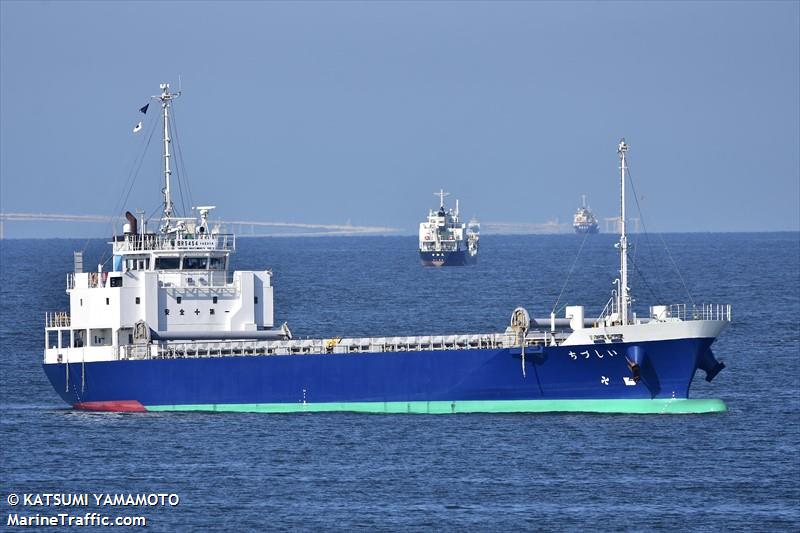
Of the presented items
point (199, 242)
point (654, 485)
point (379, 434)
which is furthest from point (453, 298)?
point (654, 485)

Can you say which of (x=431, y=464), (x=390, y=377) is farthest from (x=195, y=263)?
(x=431, y=464)

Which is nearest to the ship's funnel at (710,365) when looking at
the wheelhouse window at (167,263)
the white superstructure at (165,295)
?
the white superstructure at (165,295)

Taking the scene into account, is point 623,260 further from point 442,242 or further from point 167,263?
point 442,242

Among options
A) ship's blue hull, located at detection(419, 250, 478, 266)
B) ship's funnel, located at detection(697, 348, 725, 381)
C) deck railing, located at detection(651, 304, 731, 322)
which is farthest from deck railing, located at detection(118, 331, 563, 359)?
ship's blue hull, located at detection(419, 250, 478, 266)

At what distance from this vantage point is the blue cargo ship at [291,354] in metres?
52.3

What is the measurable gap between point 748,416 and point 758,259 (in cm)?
13242

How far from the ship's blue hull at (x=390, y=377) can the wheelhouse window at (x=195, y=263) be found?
157 inches

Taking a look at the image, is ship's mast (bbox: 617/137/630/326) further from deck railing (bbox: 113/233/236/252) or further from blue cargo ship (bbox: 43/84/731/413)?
deck railing (bbox: 113/233/236/252)

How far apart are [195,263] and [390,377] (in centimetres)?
875

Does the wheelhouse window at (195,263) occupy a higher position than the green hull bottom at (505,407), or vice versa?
the wheelhouse window at (195,263)

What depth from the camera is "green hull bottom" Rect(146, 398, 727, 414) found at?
52594mm

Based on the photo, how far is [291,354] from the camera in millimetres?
55188

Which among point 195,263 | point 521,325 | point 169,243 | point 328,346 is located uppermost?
point 169,243

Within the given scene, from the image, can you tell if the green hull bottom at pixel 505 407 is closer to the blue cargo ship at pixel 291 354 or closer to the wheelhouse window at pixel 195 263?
the blue cargo ship at pixel 291 354
